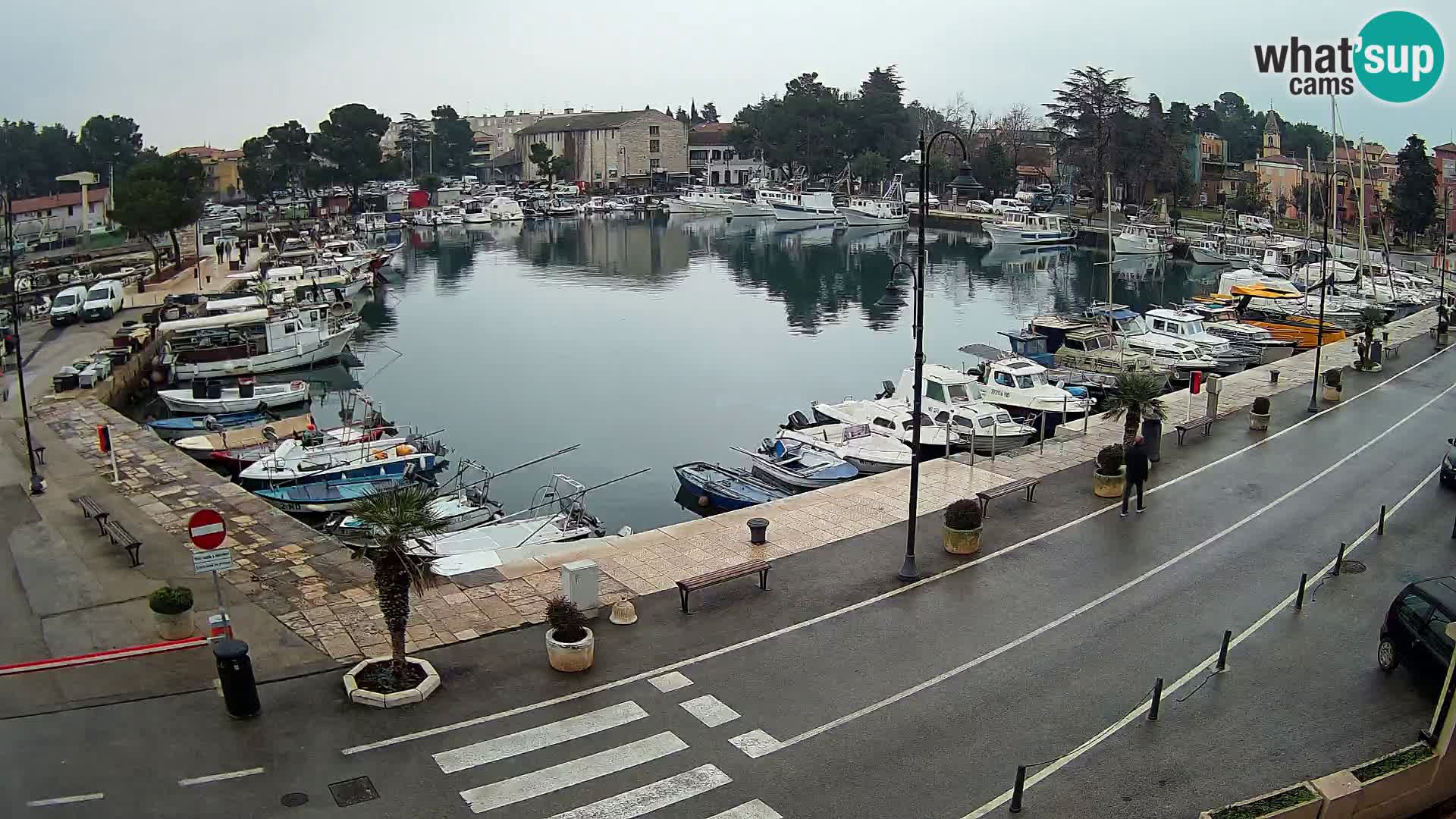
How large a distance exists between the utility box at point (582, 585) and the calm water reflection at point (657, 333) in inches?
566

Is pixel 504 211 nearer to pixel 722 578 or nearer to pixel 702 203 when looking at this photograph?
pixel 702 203

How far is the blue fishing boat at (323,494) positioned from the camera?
97.6 ft

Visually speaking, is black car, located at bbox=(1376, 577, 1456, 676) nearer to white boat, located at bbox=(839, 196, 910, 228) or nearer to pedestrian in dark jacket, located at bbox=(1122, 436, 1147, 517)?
pedestrian in dark jacket, located at bbox=(1122, 436, 1147, 517)

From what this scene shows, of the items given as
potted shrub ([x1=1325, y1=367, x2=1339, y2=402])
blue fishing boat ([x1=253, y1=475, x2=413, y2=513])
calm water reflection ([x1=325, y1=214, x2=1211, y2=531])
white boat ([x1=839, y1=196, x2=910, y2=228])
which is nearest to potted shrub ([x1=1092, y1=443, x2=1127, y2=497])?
calm water reflection ([x1=325, y1=214, x2=1211, y2=531])

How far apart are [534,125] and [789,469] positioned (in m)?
173

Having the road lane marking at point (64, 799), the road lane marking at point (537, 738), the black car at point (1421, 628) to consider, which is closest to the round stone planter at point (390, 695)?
the road lane marking at point (537, 738)

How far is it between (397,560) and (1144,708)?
9.90 metres

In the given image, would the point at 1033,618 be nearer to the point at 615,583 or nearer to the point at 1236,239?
the point at 615,583

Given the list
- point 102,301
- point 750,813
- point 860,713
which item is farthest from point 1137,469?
point 102,301

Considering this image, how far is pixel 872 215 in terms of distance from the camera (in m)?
138

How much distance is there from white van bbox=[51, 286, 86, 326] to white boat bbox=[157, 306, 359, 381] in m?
4.68

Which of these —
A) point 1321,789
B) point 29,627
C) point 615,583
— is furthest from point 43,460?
point 1321,789

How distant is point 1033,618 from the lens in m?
17.6

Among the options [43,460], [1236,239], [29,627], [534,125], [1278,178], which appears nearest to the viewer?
[29,627]
